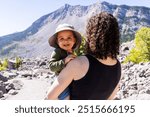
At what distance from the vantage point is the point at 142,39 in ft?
161

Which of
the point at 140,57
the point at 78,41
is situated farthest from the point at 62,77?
the point at 140,57

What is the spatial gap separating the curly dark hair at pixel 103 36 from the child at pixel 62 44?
303 millimetres

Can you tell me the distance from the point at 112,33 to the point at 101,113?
792 millimetres

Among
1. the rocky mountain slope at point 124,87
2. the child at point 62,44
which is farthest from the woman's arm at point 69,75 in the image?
the rocky mountain slope at point 124,87

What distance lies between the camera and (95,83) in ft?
12.0

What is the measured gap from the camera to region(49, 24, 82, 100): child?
399 centimetres

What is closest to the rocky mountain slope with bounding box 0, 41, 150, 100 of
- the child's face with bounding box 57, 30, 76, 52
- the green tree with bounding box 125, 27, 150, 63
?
the child's face with bounding box 57, 30, 76, 52

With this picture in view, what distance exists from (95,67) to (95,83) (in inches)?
6.2

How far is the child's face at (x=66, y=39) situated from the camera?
405cm

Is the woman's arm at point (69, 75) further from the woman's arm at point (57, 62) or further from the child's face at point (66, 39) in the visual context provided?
the child's face at point (66, 39)

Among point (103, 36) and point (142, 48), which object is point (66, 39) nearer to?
point (103, 36)

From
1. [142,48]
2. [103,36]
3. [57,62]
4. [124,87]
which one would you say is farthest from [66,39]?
[142,48]

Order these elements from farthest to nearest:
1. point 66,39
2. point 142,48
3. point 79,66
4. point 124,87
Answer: point 142,48
point 124,87
point 66,39
point 79,66

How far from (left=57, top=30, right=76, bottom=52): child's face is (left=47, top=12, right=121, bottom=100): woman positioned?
14.1 inches
